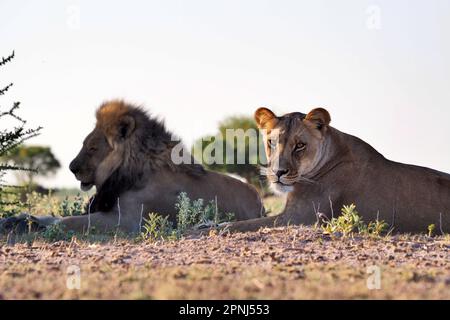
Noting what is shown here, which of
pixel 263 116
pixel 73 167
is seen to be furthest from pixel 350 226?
pixel 73 167

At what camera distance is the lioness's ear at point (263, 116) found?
8.80 metres

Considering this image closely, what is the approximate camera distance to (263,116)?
8.88 meters

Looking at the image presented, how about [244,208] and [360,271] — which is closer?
[360,271]

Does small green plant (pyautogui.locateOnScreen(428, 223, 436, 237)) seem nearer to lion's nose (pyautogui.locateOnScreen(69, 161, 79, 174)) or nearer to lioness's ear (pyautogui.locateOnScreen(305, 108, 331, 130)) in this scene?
lioness's ear (pyautogui.locateOnScreen(305, 108, 331, 130))

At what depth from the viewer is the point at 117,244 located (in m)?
7.64

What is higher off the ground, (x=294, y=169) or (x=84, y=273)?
(x=294, y=169)

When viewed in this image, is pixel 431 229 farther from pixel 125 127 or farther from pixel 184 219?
pixel 125 127

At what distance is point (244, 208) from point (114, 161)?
173cm

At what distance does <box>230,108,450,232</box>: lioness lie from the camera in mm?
8414

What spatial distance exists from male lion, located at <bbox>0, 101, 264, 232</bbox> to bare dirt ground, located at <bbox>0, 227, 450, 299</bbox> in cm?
208

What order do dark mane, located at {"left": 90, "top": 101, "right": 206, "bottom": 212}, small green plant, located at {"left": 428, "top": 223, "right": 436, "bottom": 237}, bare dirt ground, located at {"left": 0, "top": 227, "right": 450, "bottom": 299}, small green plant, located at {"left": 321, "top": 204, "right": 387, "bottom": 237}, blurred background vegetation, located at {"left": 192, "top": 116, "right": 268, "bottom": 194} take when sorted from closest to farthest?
bare dirt ground, located at {"left": 0, "top": 227, "right": 450, "bottom": 299} < small green plant, located at {"left": 321, "top": 204, "right": 387, "bottom": 237} < small green plant, located at {"left": 428, "top": 223, "right": 436, "bottom": 237} < dark mane, located at {"left": 90, "top": 101, "right": 206, "bottom": 212} < blurred background vegetation, located at {"left": 192, "top": 116, "right": 268, "bottom": 194}

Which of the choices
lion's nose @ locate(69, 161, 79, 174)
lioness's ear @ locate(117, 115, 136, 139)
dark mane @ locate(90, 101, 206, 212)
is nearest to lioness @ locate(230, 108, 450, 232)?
dark mane @ locate(90, 101, 206, 212)
